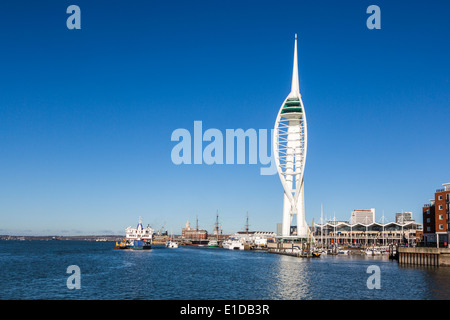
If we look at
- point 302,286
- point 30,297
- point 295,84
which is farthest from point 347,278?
point 295,84

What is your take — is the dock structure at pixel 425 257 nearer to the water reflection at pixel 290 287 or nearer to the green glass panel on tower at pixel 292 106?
the water reflection at pixel 290 287

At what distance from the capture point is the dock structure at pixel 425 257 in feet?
266

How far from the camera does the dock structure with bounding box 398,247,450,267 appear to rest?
266 ft

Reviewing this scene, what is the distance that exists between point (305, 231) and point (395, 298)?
14890 centimetres

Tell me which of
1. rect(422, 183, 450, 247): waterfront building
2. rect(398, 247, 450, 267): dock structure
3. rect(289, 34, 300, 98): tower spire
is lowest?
rect(398, 247, 450, 267): dock structure

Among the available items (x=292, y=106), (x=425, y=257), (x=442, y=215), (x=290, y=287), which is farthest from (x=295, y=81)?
(x=290, y=287)

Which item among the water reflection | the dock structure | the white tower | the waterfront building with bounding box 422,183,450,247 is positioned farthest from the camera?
the white tower

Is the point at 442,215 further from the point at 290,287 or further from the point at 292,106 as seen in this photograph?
the point at 292,106

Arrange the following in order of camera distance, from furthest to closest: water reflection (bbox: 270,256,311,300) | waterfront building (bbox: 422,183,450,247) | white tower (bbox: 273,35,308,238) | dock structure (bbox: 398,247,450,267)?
white tower (bbox: 273,35,308,238)
waterfront building (bbox: 422,183,450,247)
dock structure (bbox: 398,247,450,267)
water reflection (bbox: 270,256,311,300)

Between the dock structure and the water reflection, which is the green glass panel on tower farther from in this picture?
the water reflection

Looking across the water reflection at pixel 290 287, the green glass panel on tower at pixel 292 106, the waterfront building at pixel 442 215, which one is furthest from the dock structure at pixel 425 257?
the green glass panel on tower at pixel 292 106

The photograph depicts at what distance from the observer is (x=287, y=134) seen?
186 m

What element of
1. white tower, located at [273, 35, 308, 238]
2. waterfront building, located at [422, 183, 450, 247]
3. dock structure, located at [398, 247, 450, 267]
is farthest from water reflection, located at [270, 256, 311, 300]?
white tower, located at [273, 35, 308, 238]

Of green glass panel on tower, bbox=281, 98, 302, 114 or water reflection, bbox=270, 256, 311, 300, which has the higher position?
green glass panel on tower, bbox=281, 98, 302, 114
